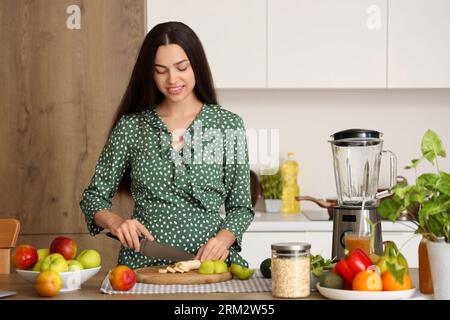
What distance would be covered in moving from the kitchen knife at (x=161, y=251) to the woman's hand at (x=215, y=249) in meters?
0.04

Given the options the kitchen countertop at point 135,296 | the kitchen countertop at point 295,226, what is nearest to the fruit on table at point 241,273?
the kitchen countertop at point 135,296

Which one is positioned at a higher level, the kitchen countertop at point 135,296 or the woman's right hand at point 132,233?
the woman's right hand at point 132,233

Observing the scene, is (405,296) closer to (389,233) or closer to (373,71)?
(389,233)

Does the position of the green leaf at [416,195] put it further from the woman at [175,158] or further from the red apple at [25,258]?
the red apple at [25,258]

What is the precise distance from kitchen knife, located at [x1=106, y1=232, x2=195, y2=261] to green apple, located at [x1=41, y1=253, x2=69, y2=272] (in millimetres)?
350

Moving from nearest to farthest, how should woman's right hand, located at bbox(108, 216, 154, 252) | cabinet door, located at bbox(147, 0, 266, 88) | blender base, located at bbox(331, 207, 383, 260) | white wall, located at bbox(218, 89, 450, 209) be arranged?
blender base, located at bbox(331, 207, 383, 260) → woman's right hand, located at bbox(108, 216, 154, 252) → cabinet door, located at bbox(147, 0, 266, 88) → white wall, located at bbox(218, 89, 450, 209)

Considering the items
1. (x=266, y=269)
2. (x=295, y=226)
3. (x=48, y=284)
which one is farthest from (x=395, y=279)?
(x=295, y=226)

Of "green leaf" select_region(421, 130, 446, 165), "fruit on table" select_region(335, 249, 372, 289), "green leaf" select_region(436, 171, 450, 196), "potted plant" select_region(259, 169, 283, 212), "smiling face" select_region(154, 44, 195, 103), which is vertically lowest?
"potted plant" select_region(259, 169, 283, 212)

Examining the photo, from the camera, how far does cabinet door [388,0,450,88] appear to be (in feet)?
11.5

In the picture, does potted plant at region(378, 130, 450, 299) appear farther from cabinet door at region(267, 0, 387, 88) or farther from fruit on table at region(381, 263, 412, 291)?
cabinet door at region(267, 0, 387, 88)

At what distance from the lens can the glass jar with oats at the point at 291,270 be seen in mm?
1662

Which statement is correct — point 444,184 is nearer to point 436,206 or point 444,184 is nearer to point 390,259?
point 436,206

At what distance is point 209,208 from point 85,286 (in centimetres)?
57

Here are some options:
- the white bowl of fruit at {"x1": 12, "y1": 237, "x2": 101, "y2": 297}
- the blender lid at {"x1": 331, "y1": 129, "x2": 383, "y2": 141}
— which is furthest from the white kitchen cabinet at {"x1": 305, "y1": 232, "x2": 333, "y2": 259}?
the white bowl of fruit at {"x1": 12, "y1": 237, "x2": 101, "y2": 297}
